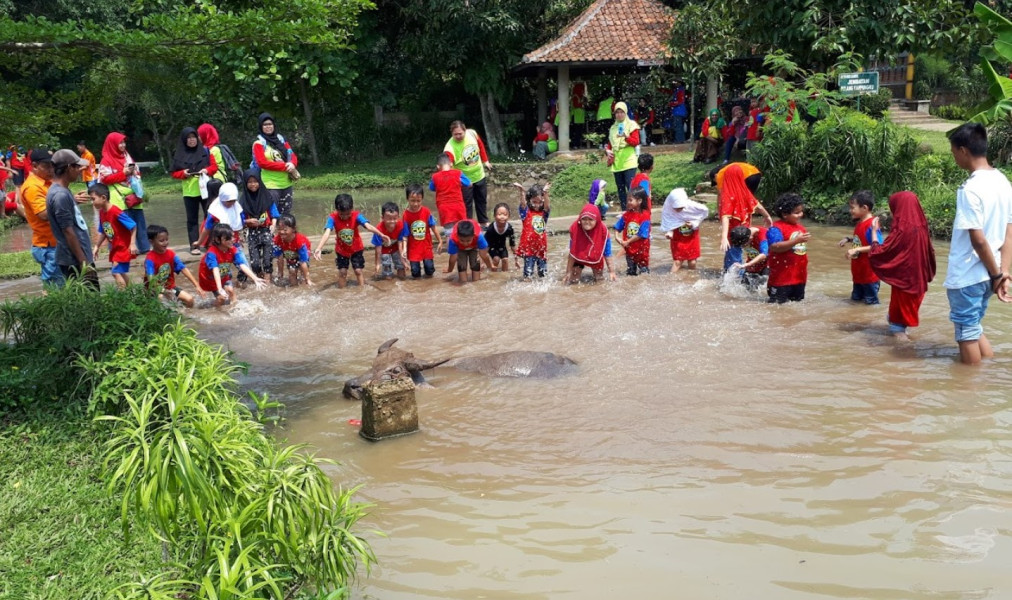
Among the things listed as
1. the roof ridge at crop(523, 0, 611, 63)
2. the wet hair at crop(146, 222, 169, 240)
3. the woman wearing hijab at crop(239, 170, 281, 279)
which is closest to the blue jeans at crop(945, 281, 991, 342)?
the wet hair at crop(146, 222, 169, 240)

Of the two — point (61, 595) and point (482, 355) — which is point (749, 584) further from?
point (482, 355)

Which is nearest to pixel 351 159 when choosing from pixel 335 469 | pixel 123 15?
pixel 123 15

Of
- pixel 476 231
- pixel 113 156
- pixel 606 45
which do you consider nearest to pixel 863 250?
pixel 476 231

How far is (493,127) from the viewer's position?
2514 cm

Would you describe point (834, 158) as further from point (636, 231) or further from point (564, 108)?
point (564, 108)

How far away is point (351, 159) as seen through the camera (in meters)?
26.8

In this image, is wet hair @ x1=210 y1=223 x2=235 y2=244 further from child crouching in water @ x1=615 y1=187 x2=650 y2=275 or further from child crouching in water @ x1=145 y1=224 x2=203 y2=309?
child crouching in water @ x1=615 y1=187 x2=650 y2=275

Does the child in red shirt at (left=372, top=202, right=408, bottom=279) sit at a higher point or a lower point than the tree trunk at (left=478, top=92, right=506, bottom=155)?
lower

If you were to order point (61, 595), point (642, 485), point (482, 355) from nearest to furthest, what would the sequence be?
point (61, 595) → point (642, 485) → point (482, 355)

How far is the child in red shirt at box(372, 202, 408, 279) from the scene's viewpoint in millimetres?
9875

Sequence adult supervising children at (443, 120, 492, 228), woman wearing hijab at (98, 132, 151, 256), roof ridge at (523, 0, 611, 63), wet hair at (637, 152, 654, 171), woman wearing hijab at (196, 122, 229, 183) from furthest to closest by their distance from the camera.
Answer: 1. roof ridge at (523, 0, 611, 63)
2. adult supervising children at (443, 120, 492, 228)
3. woman wearing hijab at (196, 122, 229, 183)
4. wet hair at (637, 152, 654, 171)
5. woman wearing hijab at (98, 132, 151, 256)

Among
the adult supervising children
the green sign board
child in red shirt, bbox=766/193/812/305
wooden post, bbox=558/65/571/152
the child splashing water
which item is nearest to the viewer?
child in red shirt, bbox=766/193/812/305

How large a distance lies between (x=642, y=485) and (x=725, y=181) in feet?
18.5

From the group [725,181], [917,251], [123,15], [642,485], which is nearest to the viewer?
[642,485]
